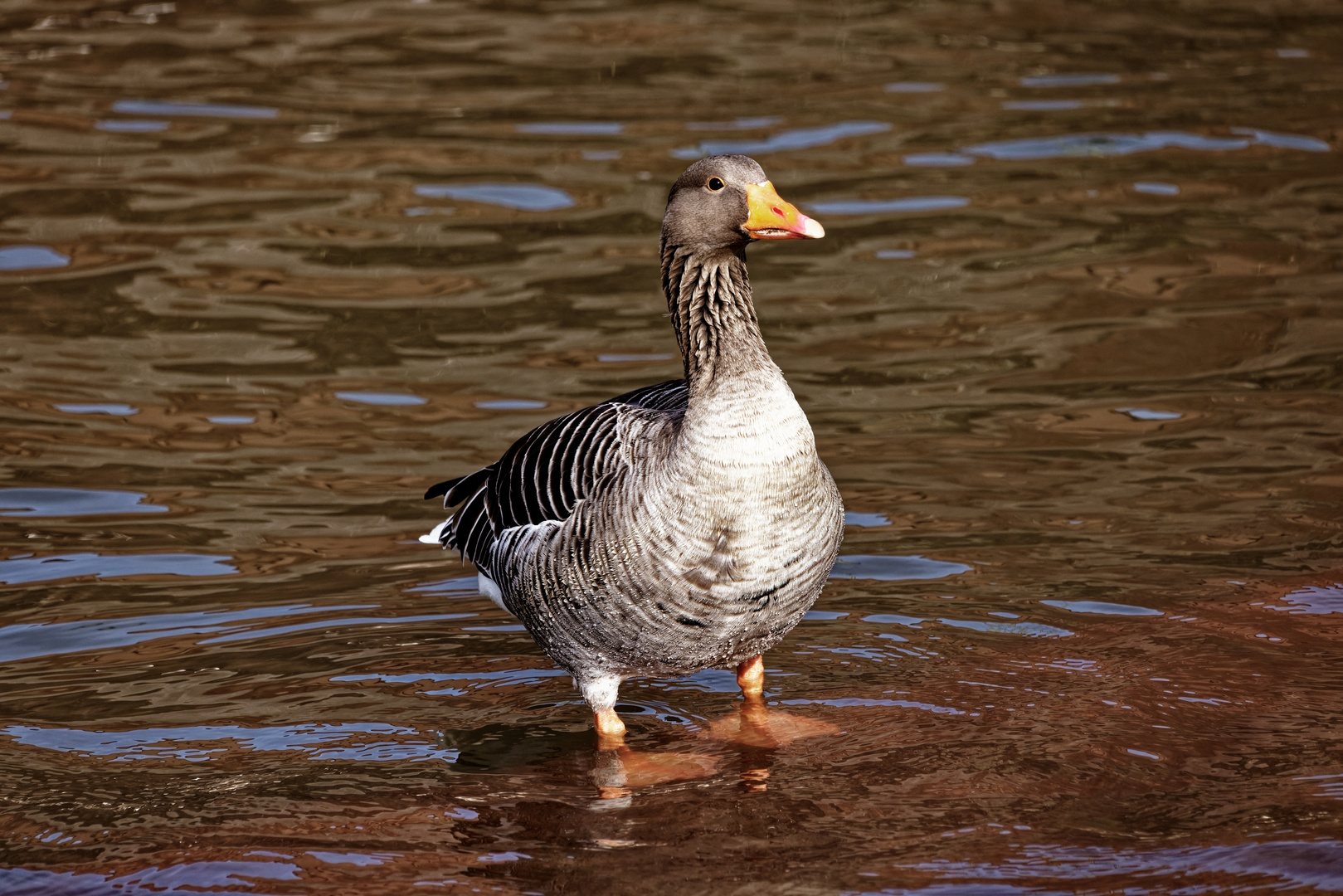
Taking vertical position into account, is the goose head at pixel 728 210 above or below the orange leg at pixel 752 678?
above

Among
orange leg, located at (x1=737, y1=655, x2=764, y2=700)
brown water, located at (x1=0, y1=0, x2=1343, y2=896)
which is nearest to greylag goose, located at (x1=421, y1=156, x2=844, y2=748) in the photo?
orange leg, located at (x1=737, y1=655, x2=764, y2=700)

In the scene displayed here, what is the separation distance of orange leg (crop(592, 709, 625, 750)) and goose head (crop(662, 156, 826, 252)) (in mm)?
2184

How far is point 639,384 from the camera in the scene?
11773 millimetres

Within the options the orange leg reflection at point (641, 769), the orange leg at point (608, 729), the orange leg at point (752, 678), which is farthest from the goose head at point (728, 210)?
the orange leg reflection at point (641, 769)

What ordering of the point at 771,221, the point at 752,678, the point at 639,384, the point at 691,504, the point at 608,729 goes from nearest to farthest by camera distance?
the point at 691,504, the point at 771,221, the point at 608,729, the point at 752,678, the point at 639,384

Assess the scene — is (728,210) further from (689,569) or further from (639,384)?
(639,384)

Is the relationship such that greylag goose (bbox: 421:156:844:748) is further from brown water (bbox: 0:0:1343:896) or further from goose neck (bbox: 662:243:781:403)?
brown water (bbox: 0:0:1343:896)

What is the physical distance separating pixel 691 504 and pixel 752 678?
56.2 inches

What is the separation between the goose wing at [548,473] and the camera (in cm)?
699

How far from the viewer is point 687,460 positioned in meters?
6.41

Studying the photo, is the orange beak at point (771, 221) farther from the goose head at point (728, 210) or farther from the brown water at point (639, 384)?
the brown water at point (639, 384)

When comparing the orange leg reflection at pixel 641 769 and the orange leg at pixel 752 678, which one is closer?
the orange leg reflection at pixel 641 769

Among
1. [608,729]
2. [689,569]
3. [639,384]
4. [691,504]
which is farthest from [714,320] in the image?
[639,384]

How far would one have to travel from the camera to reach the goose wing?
275 inches
